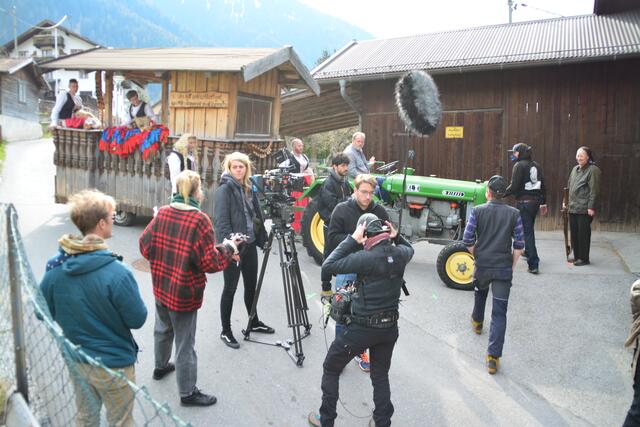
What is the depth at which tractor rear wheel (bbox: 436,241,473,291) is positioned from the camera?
23.2ft

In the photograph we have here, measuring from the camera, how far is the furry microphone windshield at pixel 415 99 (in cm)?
740

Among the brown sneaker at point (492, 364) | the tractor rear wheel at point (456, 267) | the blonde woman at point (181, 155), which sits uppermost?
the blonde woman at point (181, 155)

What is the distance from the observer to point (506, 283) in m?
4.99

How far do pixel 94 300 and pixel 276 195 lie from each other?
2.62 meters

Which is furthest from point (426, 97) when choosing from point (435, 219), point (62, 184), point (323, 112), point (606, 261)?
point (323, 112)

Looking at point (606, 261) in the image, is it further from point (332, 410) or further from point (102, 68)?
point (102, 68)

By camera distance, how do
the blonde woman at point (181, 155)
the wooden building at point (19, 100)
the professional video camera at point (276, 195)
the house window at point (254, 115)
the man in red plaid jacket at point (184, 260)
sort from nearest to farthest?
1. the man in red plaid jacket at point (184, 260)
2. the professional video camera at point (276, 195)
3. the blonde woman at point (181, 155)
4. the house window at point (254, 115)
5. the wooden building at point (19, 100)

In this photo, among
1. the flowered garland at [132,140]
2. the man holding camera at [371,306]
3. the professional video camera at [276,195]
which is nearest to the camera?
the man holding camera at [371,306]

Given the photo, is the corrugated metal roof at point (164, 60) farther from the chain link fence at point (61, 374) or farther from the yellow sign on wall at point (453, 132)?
the chain link fence at point (61, 374)

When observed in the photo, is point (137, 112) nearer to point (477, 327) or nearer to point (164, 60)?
point (164, 60)

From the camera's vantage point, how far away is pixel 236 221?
4953 millimetres

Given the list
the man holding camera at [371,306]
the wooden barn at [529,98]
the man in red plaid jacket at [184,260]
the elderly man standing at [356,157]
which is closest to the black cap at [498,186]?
the man holding camera at [371,306]

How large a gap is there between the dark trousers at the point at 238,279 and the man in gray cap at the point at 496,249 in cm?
208

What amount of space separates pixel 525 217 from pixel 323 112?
9.05 meters
